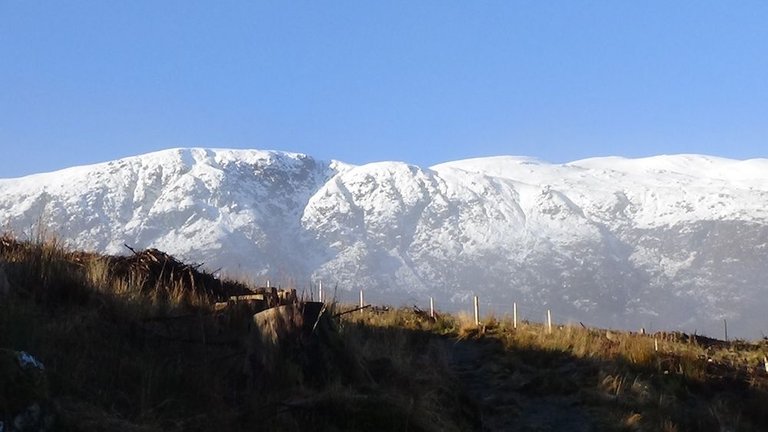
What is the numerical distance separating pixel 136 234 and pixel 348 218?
4341 centimetres

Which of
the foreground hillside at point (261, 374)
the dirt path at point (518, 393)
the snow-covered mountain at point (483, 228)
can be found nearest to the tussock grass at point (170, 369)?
the foreground hillside at point (261, 374)

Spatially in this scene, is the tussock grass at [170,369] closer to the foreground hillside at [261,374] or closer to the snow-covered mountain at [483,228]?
the foreground hillside at [261,374]

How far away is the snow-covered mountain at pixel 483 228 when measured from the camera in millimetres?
143000

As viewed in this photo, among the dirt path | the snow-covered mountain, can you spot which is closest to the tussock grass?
the dirt path

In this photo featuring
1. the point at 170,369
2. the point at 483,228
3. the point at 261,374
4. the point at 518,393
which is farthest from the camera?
the point at 483,228

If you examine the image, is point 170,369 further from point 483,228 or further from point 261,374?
point 483,228

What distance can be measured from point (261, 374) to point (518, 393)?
5.16m

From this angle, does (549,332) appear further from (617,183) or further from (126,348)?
(617,183)

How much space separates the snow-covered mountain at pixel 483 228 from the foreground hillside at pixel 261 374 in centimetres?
11314

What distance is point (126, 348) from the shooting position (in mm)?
7734

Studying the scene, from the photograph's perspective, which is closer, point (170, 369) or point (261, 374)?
point (170, 369)

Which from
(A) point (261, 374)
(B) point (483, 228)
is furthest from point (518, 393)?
(B) point (483, 228)

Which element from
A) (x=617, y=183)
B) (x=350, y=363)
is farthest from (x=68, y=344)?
(x=617, y=183)

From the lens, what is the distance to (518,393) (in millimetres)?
11969
